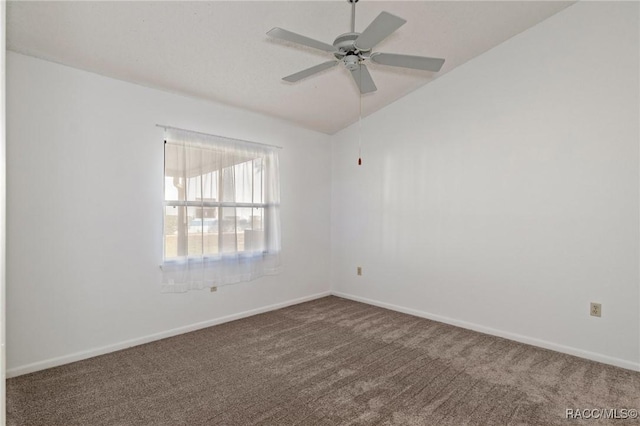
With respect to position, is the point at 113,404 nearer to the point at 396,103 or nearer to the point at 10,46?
the point at 10,46

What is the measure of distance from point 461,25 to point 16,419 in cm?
454

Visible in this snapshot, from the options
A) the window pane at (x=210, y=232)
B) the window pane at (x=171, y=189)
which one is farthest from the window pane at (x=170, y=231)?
the window pane at (x=210, y=232)

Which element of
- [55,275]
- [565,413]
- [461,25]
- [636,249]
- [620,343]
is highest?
[461,25]

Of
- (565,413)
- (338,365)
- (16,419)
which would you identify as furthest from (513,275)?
(16,419)

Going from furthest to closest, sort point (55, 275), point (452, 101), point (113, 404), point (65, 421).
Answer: point (452, 101)
point (55, 275)
point (113, 404)
point (65, 421)

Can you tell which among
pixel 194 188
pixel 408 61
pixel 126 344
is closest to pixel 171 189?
pixel 194 188

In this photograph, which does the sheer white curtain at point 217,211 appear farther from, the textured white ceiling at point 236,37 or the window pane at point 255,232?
the textured white ceiling at point 236,37

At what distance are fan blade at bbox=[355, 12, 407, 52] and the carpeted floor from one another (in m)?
2.34

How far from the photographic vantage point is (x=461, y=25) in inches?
124

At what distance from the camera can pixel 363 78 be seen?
265 cm

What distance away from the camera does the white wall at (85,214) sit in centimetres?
266

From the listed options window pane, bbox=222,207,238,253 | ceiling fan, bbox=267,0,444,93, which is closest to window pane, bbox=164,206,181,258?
window pane, bbox=222,207,238,253

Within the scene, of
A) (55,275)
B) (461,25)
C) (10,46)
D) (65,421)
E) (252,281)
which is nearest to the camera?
(65,421)

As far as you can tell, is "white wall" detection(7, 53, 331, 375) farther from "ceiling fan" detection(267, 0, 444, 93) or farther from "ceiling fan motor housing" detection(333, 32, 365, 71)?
"ceiling fan motor housing" detection(333, 32, 365, 71)
